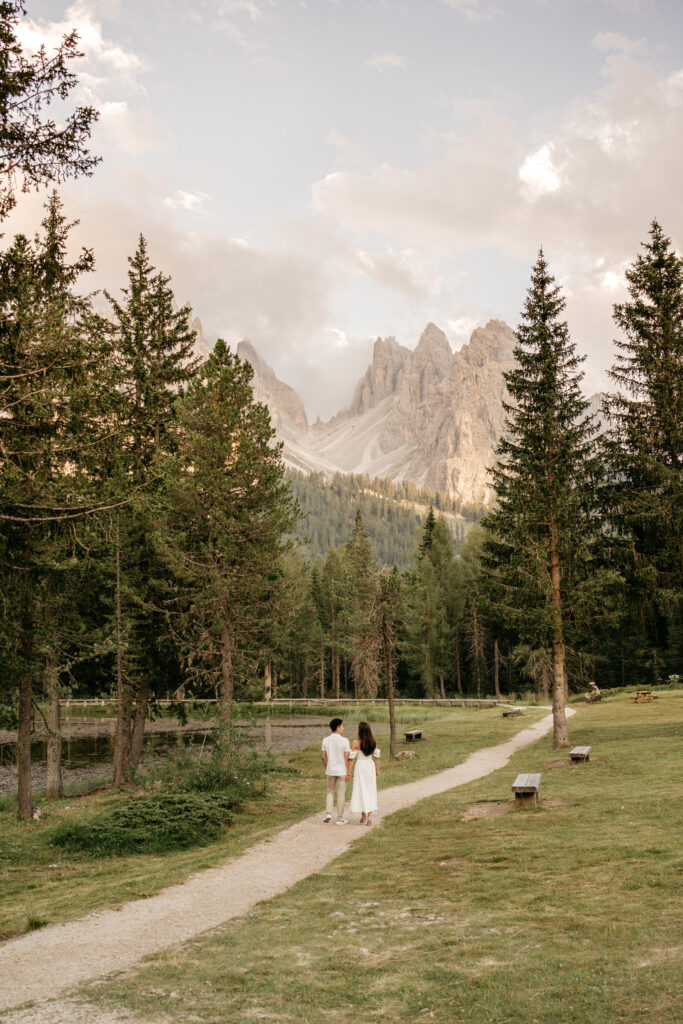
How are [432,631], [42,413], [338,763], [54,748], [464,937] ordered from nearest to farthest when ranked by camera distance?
[464,937]
[42,413]
[338,763]
[54,748]
[432,631]

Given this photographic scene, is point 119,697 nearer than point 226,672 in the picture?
No

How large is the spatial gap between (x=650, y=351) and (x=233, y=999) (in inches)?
921

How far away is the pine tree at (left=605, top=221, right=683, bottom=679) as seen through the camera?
22594 mm

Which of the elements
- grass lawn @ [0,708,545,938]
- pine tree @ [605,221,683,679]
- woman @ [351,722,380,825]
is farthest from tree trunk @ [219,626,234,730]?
pine tree @ [605,221,683,679]

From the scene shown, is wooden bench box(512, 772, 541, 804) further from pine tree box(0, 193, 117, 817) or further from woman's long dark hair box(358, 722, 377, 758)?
pine tree box(0, 193, 117, 817)

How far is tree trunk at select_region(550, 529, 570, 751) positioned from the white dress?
10.4 meters

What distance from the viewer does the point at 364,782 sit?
13.1 m

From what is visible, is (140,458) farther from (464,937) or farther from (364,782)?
(464,937)

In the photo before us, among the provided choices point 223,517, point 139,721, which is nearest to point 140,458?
point 223,517

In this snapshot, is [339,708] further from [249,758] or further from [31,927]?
[31,927]

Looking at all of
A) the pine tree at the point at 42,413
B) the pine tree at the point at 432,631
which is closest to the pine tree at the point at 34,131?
the pine tree at the point at 42,413

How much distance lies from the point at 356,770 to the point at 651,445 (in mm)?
16030

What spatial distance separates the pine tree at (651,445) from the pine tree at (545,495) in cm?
117

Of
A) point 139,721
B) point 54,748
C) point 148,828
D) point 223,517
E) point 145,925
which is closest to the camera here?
point 145,925
